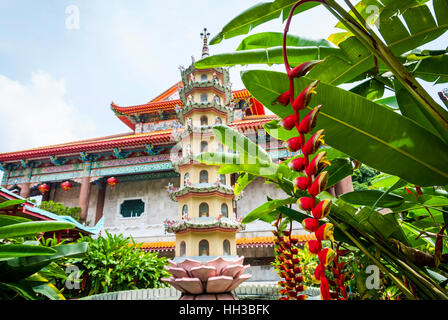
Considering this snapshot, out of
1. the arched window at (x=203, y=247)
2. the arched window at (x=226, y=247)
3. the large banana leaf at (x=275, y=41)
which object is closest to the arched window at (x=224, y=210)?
the arched window at (x=226, y=247)

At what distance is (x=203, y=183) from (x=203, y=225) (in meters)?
0.71

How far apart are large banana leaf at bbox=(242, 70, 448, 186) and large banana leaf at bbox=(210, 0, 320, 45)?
33 centimetres

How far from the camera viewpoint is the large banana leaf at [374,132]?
588 mm

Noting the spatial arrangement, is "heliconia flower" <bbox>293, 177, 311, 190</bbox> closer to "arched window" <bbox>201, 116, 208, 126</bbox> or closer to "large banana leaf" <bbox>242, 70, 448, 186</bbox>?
"large banana leaf" <bbox>242, 70, 448, 186</bbox>

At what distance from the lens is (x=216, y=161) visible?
3.34 ft

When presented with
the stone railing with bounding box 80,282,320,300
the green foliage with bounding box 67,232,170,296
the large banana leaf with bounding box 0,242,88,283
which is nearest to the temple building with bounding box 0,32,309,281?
the green foliage with bounding box 67,232,170,296

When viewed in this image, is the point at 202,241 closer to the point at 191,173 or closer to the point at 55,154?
the point at 191,173

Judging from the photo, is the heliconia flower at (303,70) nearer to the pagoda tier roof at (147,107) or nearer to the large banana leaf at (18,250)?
the large banana leaf at (18,250)

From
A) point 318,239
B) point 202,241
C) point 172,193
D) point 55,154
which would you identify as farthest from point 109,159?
point 318,239

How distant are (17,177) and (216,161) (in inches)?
485

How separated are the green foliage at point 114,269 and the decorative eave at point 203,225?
784mm

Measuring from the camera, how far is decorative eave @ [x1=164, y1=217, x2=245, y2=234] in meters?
4.16

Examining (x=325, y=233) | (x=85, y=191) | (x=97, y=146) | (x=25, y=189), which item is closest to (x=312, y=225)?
(x=325, y=233)

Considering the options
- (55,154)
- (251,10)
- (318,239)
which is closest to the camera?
(318,239)
